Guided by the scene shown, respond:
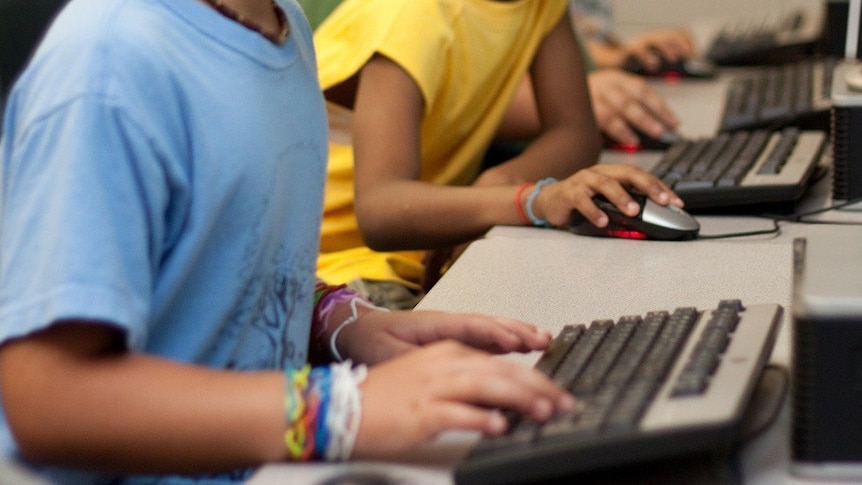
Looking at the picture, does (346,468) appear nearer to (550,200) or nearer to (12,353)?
(12,353)

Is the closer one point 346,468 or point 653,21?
point 346,468

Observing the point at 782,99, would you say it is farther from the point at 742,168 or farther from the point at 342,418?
the point at 342,418

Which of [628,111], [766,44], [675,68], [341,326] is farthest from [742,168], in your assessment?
[766,44]

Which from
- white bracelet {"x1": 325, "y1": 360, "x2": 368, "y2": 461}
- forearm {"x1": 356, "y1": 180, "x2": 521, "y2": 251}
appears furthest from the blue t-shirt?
forearm {"x1": 356, "y1": 180, "x2": 521, "y2": 251}

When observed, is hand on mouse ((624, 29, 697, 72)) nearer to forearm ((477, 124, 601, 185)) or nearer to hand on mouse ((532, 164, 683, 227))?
forearm ((477, 124, 601, 185))

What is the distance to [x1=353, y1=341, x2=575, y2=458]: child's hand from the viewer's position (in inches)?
24.5

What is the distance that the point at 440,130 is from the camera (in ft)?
4.82

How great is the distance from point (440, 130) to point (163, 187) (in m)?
0.80

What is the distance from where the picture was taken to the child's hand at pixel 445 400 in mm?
622

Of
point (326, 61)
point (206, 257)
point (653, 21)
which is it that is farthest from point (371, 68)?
point (653, 21)

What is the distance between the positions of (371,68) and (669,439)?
82 cm

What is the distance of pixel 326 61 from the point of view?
1.38m

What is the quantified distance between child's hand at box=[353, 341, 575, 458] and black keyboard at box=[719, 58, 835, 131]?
1148 millimetres

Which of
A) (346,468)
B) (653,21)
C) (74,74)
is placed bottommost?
(653,21)
